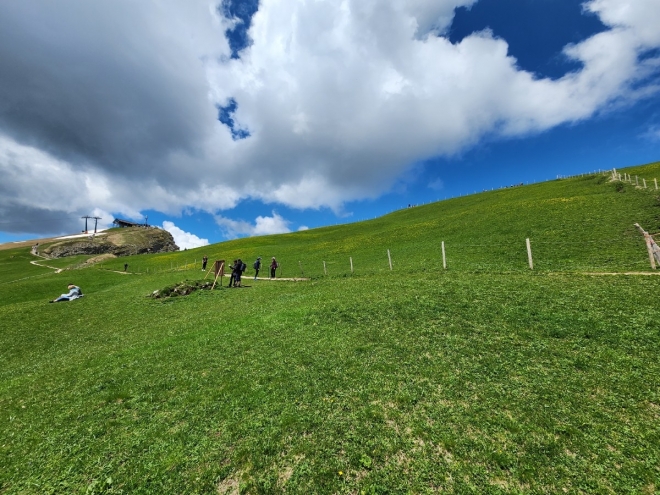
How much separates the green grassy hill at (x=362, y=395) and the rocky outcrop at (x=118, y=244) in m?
125

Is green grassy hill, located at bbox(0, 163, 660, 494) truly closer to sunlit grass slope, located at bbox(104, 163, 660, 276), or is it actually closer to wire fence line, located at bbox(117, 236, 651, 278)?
wire fence line, located at bbox(117, 236, 651, 278)

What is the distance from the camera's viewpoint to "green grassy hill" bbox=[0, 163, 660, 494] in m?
6.16

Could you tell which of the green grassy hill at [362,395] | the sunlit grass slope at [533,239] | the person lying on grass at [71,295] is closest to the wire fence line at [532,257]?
the sunlit grass slope at [533,239]

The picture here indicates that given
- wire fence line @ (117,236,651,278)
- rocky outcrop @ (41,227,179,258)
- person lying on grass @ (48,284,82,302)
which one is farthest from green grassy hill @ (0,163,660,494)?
rocky outcrop @ (41,227,179,258)

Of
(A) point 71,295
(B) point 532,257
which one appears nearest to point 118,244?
(A) point 71,295

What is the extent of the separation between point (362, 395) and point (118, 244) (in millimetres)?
149359

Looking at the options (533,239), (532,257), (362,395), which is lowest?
(362,395)

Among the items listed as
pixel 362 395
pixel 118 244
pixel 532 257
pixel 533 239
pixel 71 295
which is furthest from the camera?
pixel 118 244

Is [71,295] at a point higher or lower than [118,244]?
lower

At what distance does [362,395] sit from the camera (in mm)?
8680

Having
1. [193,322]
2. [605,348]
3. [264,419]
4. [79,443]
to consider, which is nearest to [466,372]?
[605,348]

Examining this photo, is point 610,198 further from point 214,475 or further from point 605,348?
point 214,475

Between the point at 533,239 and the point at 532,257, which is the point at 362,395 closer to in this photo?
the point at 532,257

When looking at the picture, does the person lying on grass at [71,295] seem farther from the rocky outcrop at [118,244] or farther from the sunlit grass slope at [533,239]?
the rocky outcrop at [118,244]
